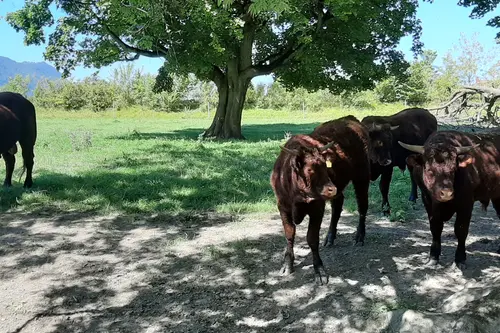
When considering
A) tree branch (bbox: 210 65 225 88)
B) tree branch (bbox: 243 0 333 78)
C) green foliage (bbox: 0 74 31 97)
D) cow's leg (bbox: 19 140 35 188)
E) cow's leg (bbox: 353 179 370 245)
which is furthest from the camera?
green foliage (bbox: 0 74 31 97)

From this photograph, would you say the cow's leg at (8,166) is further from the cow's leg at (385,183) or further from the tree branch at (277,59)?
the tree branch at (277,59)

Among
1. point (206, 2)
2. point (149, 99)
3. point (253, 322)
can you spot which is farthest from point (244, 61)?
point (149, 99)

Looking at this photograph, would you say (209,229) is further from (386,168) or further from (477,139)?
(477,139)

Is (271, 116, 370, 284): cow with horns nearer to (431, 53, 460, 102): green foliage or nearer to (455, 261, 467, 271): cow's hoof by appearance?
(455, 261, 467, 271): cow's hoof

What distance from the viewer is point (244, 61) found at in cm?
2288

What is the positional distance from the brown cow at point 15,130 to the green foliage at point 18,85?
5106 cm

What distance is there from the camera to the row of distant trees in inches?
2030

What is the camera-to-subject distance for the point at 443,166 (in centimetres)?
525

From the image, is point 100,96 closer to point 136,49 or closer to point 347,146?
point 136,49

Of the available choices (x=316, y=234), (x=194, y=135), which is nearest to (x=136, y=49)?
(x=194, y=135)

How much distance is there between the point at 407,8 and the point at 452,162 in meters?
19.5

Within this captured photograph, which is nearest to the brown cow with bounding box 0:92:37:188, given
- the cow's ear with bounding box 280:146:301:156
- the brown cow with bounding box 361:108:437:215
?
the cow's ear with bounding box 280:146:301:156

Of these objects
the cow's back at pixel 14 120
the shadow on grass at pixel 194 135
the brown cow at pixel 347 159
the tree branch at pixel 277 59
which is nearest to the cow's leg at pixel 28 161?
the cow's back at pixel 14 120

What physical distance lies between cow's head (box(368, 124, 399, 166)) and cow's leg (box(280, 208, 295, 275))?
2663 mm
